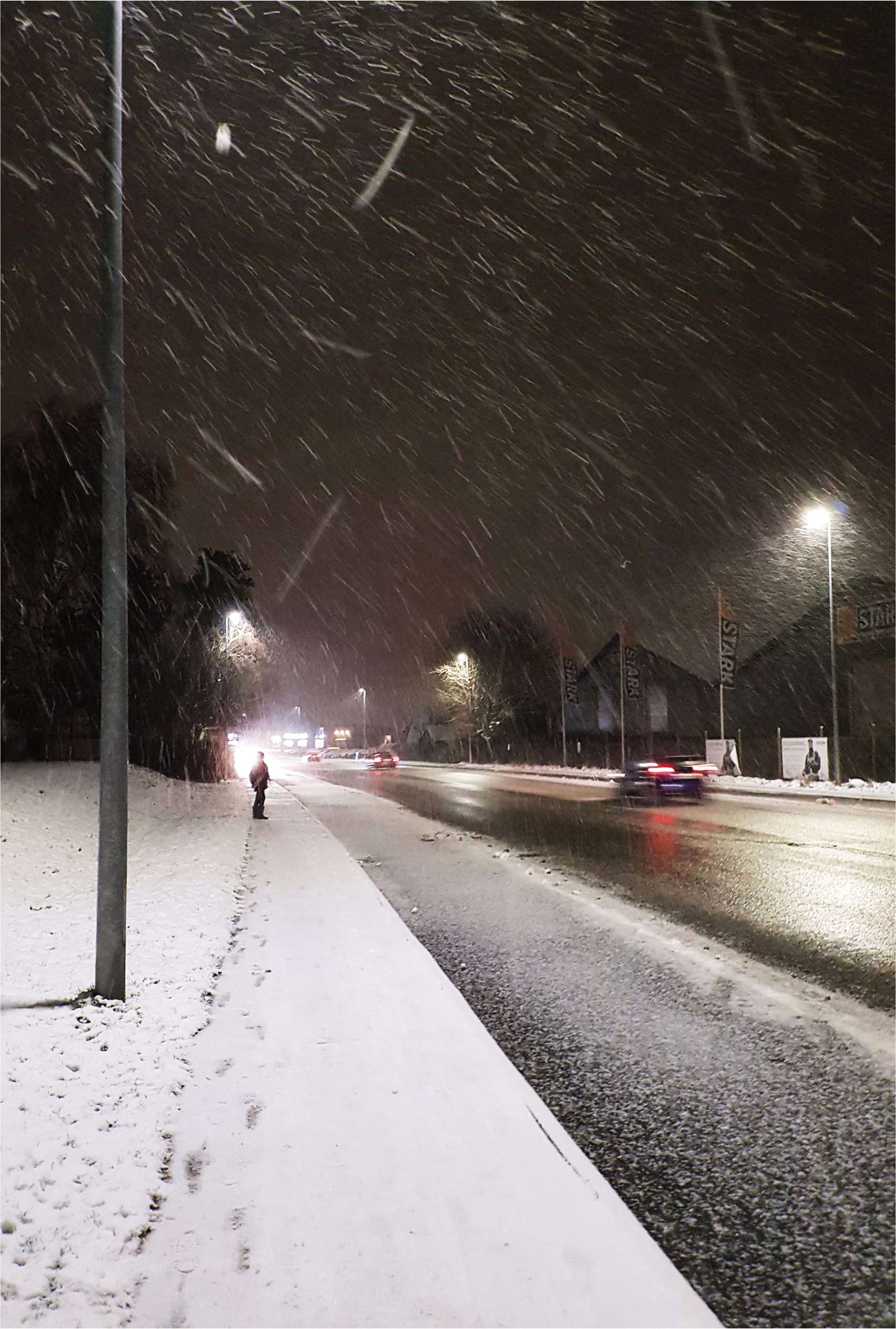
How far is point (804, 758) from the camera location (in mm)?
34625

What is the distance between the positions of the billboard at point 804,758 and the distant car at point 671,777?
8.51m

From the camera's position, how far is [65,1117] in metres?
4.26

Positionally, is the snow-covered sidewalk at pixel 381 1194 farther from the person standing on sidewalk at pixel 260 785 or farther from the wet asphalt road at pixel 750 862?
the person standing on sidewalk at pixel 260 785

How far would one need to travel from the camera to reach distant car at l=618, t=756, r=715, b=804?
86.0 feet

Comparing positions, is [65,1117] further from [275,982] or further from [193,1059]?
[275,982]

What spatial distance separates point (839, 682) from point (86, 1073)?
4777 cm

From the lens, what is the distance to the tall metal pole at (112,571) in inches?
231

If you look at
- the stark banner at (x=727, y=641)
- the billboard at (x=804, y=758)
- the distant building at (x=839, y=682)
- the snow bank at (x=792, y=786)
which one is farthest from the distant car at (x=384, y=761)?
the billboard at (x=804, y=758)

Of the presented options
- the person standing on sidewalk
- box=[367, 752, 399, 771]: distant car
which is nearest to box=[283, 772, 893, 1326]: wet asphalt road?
the person standing on sidewalk

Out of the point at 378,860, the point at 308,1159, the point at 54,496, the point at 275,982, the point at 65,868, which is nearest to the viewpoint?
the point at 308,1159

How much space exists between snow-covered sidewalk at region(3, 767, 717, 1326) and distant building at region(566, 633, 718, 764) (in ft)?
175

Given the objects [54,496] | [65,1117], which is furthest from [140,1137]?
[54,496]

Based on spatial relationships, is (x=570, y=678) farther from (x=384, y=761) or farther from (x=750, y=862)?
(x=750, y=862)

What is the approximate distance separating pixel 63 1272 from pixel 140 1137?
0.93m
